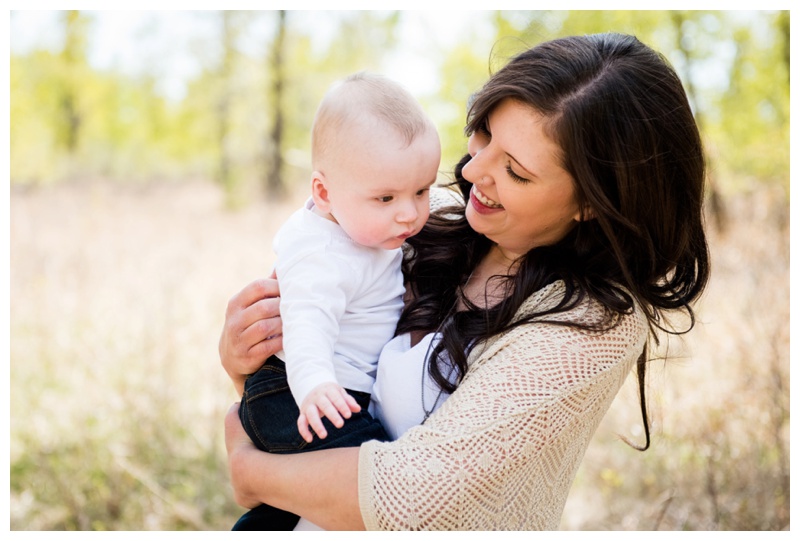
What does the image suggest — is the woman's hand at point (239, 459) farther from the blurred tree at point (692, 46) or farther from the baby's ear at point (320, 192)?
the blurred tree at point (692, 46)

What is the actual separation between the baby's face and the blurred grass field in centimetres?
188

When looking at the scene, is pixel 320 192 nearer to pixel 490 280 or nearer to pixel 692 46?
pixel 490 280

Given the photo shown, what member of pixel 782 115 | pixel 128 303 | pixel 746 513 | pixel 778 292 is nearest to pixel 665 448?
pixel 746 513

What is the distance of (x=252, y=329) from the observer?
1.95 m

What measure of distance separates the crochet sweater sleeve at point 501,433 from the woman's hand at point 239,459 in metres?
0.38

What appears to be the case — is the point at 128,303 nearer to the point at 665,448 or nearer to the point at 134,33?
the point at 665,448

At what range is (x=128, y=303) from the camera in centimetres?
575

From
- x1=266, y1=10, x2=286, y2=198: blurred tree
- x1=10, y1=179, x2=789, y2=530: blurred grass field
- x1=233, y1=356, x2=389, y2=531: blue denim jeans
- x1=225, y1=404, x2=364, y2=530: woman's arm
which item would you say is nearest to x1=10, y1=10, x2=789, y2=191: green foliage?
Answer: x1=266, y1=10, x2=286, y2=198: blurred tree

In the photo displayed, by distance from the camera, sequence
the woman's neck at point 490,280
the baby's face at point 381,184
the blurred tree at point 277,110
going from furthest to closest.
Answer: the blurred tree at point 277,110 → the woman's neck at point 490,280 → the baby's face at point 381,184

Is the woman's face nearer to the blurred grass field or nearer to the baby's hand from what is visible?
the baby's hand

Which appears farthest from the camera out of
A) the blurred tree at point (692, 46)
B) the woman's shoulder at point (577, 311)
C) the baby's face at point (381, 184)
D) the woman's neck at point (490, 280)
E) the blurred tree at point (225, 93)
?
the blurred tree at point (225, 93)

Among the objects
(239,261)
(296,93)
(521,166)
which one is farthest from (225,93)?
(521,166)


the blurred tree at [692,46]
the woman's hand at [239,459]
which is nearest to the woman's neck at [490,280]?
the woman's hand at [239,459]

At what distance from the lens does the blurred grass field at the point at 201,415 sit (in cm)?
412
